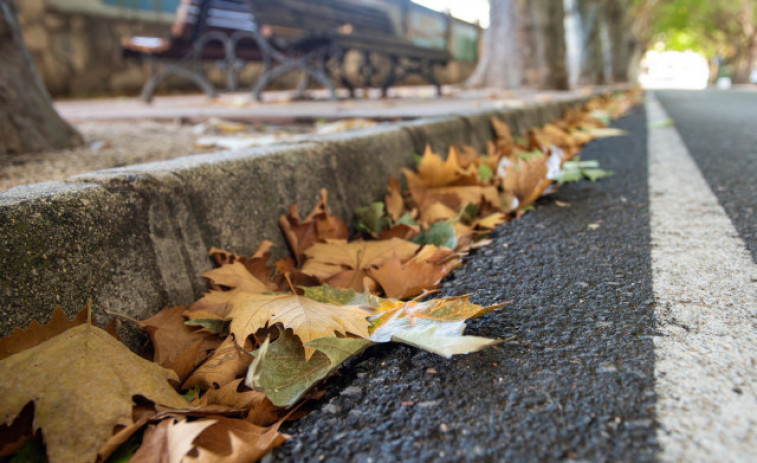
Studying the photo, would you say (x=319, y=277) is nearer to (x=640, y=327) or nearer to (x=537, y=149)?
(x=640, y=327)

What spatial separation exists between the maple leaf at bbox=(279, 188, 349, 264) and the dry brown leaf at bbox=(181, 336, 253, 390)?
1.56 feet

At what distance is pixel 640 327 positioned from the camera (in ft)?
3.36

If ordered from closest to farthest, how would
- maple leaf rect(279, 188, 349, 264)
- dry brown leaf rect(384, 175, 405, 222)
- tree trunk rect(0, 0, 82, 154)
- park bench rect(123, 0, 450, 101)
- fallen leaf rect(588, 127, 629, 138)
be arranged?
maple leaf rect(279, 188, 349, 264), dry brown leaf rect(384, 175, 405, 222), tree trunk rect(0, 0, 82, 154), fallen leaf rect(588, 127, 629, 138), park bench rect(123, 0, 450, 101)

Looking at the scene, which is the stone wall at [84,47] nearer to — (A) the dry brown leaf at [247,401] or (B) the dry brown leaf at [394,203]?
(B) the dry brown leaf at [394,203]

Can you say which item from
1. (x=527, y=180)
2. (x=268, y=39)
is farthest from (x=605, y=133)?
(x=268, y=39)

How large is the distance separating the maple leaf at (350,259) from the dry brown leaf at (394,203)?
1.09ft

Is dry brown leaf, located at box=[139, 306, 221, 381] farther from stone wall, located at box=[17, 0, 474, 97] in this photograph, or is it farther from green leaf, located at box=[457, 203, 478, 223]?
stone wall, located at box=[17, 0, 474, 97]

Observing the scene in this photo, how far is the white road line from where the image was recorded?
0.72 meters

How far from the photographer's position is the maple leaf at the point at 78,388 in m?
0.76

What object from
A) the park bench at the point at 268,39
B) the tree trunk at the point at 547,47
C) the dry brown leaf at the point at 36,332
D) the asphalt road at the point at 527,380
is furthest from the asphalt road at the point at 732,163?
the park bench at the point at 268,39

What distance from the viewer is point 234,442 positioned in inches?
29.5

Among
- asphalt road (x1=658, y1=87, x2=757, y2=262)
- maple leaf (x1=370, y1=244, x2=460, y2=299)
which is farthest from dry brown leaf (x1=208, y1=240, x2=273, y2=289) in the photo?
asphalt road (x1=658, y1=87, x2=757, y2=262)

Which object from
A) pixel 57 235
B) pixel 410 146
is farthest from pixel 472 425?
pixel 410 146

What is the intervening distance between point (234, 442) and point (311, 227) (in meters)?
0.86
